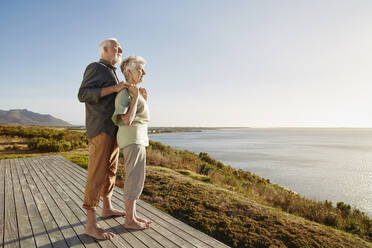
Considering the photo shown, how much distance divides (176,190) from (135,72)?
277 centimetres

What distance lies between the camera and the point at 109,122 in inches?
87.0

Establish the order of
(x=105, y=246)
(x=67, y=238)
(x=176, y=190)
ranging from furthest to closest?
(x=176, y=190)
(x=67, y=238)
(x=105, y=246)

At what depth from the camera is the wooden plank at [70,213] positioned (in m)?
2.17

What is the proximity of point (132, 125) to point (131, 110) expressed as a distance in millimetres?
185

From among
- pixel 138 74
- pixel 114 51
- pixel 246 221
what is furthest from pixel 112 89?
pixel 246 221

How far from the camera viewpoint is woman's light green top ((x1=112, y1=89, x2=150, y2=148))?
80.0 inches

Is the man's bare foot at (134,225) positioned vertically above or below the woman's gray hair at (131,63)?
below

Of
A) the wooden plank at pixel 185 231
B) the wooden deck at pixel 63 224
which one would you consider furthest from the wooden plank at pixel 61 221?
the wooden plank at pixel 185 231

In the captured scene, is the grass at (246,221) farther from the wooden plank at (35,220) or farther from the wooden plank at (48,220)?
the wooden plank at (35,220)

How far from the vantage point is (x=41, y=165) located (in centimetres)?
645

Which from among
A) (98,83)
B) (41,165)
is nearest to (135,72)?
(98,83)

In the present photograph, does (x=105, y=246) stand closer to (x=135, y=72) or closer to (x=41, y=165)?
(x=135, y=72)

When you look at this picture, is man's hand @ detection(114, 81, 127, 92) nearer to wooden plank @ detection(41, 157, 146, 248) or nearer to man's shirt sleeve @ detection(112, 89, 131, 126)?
man's shirt sleeve @ detection(112, 89, 131, 126)

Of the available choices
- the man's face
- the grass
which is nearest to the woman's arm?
the man's face
